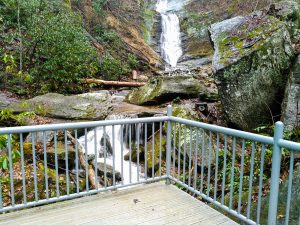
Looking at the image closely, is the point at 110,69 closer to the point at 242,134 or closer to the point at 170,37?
the point at 170,37

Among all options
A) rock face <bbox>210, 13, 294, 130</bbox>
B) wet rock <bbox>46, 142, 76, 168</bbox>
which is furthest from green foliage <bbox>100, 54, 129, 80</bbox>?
wet rock <bbox>46, 142, 76, 168</bbox>

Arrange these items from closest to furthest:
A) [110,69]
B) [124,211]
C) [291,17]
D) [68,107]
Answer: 1. [124,211]
2. [291,17]
3. [68,107]
4. [110,69]

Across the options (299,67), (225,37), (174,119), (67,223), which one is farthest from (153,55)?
(67,223)

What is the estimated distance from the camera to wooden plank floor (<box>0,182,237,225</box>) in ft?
10.0

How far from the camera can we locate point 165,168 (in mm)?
5855

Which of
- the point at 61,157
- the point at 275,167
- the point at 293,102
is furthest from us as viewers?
the point at 61,157

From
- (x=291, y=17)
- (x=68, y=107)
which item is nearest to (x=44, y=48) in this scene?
(x=68, y=107)

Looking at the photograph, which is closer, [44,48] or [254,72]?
[254,72]

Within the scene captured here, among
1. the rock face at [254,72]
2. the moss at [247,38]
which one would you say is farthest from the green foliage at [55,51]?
the rock face at [254,72]

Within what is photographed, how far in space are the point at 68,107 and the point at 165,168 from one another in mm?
3445

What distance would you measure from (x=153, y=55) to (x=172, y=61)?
75.2 inches

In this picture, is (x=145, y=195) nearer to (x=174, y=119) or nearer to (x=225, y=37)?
(x=174, y=119)

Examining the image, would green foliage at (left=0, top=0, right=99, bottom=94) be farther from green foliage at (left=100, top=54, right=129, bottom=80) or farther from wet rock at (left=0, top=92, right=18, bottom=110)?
green foliage at (left=100, top=54, right=129, bottom=80)

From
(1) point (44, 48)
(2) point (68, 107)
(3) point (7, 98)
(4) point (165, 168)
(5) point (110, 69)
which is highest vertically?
(1) point (44, 48)
